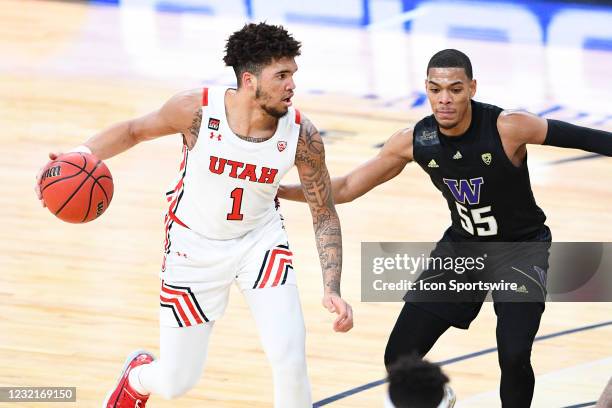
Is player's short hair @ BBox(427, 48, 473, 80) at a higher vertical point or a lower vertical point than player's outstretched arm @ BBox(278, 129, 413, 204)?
higher

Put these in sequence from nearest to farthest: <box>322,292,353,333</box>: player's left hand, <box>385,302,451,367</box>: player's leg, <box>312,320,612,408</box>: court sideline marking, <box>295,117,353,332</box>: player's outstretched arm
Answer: <box>322,292,353,333</box>: player's left hand < <box>295,117,353,332</box>: player's outstretched arm < <box>385,302,451,367</box>: player's leg < <box>312,320,612,408</box>: court sideline marking

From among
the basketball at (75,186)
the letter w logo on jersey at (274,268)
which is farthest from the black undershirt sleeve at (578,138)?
the basketball at (75,186)

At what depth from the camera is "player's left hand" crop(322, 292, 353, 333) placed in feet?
19.7

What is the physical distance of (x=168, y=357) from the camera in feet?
21.3

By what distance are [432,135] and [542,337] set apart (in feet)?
8.79

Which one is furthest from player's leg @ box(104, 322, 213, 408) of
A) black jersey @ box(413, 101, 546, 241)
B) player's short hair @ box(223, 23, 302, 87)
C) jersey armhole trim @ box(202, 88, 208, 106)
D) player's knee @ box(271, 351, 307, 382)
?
black jersey @ box(413, 101, 546, 241)

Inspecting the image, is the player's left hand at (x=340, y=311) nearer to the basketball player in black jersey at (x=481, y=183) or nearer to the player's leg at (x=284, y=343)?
the player's leg at (x=284, y=343)

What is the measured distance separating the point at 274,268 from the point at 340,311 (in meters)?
0.55

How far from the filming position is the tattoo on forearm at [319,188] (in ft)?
21.3

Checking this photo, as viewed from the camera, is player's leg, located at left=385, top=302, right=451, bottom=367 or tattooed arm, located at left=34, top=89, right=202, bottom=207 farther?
player's leg, located at left=385, top=302, right=451, bottom=367

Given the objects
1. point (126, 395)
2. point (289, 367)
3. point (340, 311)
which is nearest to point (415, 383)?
point (340, 311)

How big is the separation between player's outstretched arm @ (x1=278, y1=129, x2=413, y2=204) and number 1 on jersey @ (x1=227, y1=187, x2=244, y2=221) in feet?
2.01

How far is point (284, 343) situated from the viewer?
6.20 meters

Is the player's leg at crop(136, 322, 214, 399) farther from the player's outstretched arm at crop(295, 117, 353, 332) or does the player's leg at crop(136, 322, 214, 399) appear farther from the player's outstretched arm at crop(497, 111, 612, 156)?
the player's outstretched arm at crop(497, 111, 612, 156)
